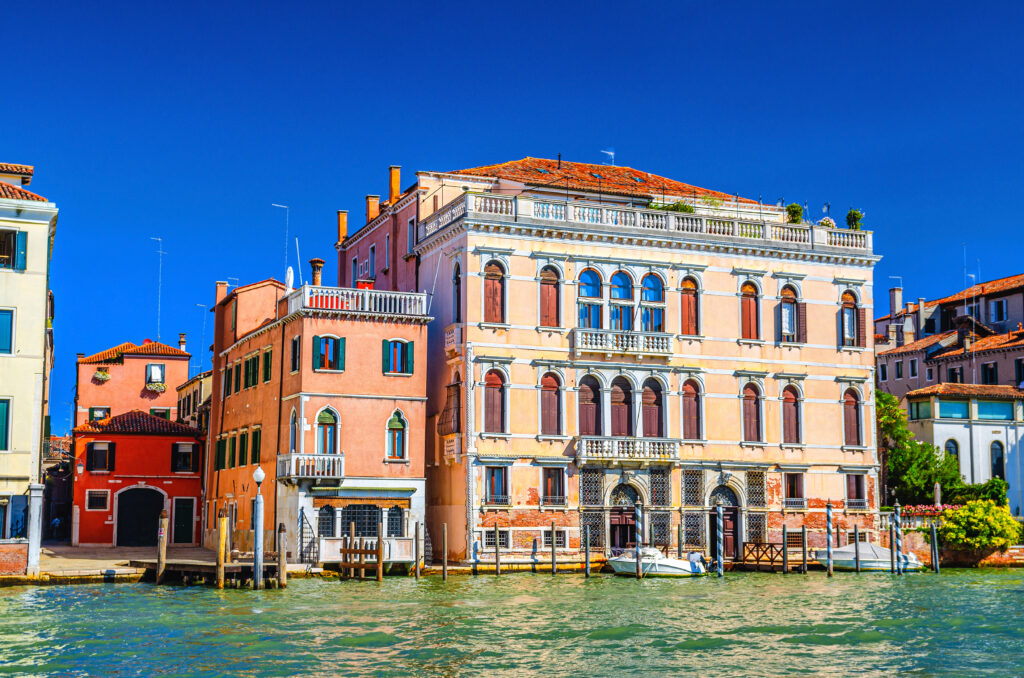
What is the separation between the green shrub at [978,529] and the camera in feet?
137

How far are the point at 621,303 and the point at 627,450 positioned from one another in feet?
14.9

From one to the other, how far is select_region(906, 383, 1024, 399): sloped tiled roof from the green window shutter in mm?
33132

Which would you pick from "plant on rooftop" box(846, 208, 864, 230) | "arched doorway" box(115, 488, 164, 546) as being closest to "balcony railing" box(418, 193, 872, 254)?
"plant on rooftop" box(846, 208, 864, 230)

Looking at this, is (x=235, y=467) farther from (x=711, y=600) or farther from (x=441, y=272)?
(x=711, y=600)

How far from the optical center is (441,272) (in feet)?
133

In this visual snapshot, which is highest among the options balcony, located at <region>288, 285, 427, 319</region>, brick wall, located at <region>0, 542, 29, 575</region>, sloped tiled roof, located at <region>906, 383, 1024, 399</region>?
balcony, located at <region>288, 285, 427, 319</region>

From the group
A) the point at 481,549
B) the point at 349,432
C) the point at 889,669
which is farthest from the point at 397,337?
the point at 889,669

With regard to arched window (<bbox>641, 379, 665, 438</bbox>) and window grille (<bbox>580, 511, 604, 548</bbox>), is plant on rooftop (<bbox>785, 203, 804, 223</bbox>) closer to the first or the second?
arched window (<bbox>641, 379, 665, 438</bbox>)

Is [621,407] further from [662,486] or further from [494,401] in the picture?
[494,401]

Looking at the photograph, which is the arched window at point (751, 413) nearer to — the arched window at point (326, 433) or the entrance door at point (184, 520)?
the arched window at point (326, 433)

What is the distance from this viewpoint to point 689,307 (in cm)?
4150

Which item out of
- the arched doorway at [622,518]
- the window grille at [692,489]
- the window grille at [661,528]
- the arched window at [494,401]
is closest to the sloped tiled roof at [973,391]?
the window grille at [692,489]

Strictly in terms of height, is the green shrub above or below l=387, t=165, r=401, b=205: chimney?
below

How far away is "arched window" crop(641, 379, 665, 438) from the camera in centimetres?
4053
